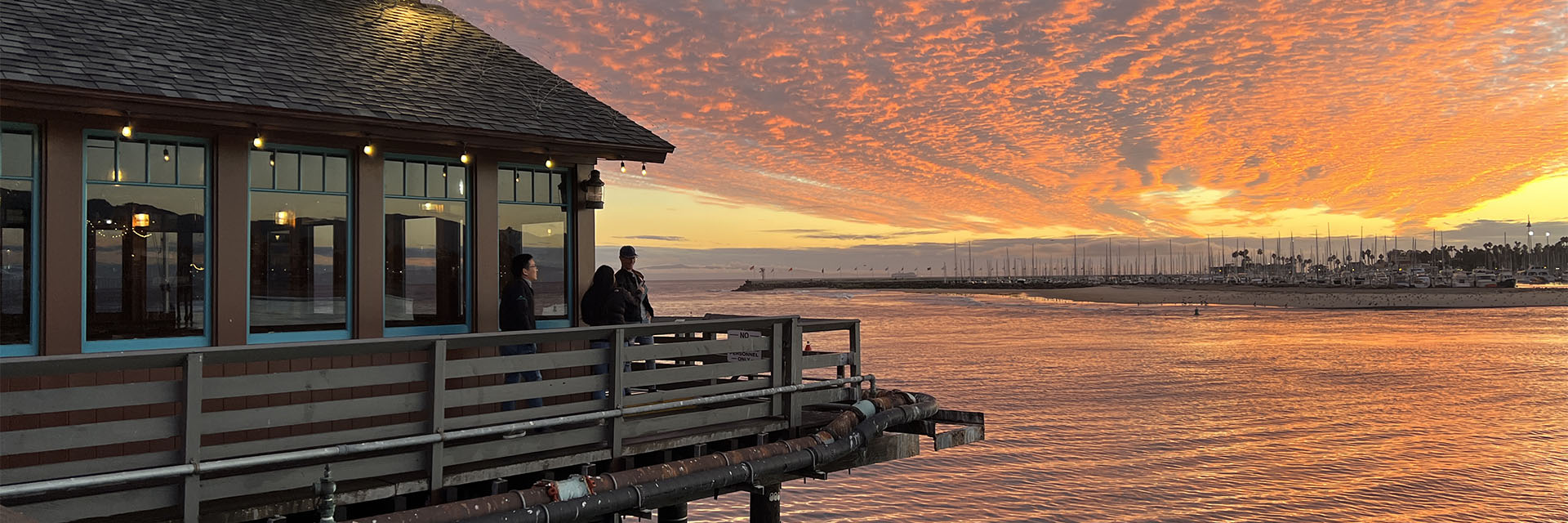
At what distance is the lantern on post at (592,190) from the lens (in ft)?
33.4

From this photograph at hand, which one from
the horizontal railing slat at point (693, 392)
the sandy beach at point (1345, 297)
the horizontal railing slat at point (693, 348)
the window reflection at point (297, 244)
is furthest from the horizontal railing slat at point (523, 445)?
the sandy beach at point (1345, 297)

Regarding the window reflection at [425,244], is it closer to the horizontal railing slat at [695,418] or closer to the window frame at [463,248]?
the window frame at [463,248]

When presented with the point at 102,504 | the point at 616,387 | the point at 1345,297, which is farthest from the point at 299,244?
the point at 1345,297

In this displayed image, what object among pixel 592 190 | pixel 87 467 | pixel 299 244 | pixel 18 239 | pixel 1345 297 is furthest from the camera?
pixel 1345 297

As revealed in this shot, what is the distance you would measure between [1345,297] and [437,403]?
115 meters

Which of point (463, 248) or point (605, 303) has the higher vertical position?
point (463, 248)

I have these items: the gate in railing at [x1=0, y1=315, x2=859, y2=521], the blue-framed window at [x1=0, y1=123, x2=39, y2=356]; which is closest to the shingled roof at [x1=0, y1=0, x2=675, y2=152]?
the blue-framed window at [x1=0, y1=123, x2=39, y2=356]

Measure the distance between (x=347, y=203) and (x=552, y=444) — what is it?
3.04 meters

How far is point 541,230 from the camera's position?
10109mm

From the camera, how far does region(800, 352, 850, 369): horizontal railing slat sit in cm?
975

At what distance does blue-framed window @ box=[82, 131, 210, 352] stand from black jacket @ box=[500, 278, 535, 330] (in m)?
2.32

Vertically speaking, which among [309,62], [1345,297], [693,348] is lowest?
[1345,297]

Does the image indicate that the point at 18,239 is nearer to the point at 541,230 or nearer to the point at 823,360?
the point at 541,230

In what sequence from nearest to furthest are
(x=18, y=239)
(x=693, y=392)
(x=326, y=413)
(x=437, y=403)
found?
(x=326, y=413) < (x=437, y=403) < (x=18, y=239) < (x=693, y=392)
